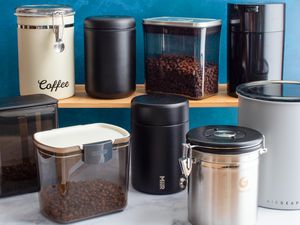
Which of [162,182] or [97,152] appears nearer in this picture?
[97,152]

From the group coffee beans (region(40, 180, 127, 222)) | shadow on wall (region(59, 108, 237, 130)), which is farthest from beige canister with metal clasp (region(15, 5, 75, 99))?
coffee beans (region(40, 180, 127, 222))

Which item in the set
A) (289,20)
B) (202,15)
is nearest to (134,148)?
(202,15)

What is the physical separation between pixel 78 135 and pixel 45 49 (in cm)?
28

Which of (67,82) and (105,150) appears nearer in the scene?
(105,150)

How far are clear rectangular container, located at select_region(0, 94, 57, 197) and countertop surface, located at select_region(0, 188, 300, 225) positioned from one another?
0.11ft

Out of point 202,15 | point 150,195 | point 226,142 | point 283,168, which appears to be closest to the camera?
point 226,142

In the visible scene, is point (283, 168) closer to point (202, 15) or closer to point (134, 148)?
point (134, 148)

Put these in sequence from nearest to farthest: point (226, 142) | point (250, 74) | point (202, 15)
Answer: point (226, 142) < point (250, 74) < point (202, 15)

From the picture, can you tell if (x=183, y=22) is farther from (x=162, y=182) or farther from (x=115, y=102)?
(x=162, y=182)

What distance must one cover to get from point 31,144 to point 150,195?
287 mm

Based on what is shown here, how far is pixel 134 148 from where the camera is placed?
127 cm

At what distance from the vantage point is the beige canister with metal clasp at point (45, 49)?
4.31 ft

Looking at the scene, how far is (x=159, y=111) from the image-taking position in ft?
3.95

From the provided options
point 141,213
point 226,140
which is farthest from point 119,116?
point 226,140
